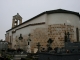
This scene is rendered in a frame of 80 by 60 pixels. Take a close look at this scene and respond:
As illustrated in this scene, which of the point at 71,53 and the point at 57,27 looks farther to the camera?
the point at 57,27

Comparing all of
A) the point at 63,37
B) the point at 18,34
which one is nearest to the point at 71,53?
the point at 63,37

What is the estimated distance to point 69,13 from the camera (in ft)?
64.7

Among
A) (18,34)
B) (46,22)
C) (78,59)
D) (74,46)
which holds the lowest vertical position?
(78,59)

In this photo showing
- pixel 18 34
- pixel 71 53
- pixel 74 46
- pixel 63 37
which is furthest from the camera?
pixel 18 34

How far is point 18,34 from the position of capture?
934 inches

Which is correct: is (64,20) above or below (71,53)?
above

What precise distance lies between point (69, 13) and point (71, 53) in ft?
35.0

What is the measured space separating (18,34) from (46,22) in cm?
653

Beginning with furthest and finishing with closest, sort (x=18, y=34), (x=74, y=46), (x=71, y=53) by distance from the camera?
A: (x=18, y=34) → (x=74, y=46) → (x=71, y=53)

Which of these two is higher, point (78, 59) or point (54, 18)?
point (54, 18)

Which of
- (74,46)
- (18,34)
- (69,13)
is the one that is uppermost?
(69,13)

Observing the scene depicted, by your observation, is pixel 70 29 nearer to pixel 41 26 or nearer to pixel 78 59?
pixel 41 26

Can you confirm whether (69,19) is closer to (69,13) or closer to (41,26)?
(69,13)

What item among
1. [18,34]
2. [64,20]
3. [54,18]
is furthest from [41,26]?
[18,34]
